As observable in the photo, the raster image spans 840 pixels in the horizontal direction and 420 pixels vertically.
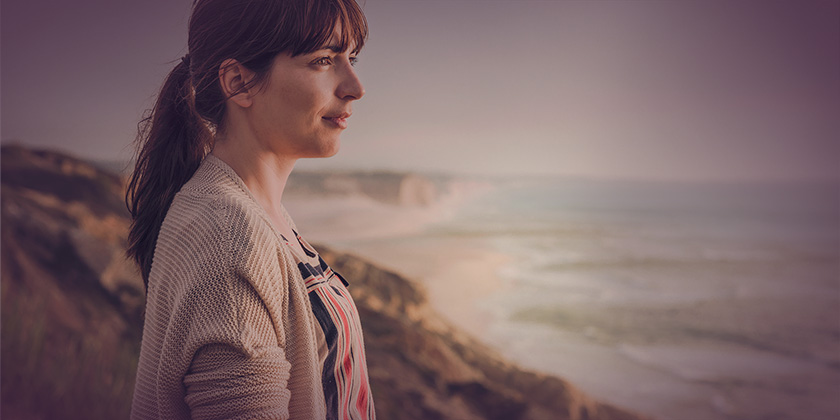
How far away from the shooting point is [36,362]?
1966 mm

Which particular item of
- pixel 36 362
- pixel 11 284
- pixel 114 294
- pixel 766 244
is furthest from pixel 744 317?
pixel 11 284

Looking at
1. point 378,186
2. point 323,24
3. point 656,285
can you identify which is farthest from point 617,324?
point 323,24

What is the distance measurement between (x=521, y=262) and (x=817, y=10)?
1448 millimetres

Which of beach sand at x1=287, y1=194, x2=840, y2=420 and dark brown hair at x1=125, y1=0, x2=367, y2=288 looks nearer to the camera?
dark brown hair at x1=125, y1=0, x2=367, y2=288

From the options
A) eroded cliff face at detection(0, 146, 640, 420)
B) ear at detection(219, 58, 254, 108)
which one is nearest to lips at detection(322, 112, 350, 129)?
ear at detection(219, 58, 254, 108)

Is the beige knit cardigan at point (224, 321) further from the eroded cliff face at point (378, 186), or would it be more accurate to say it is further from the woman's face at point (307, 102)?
the eroded cliff face at point (378, 186)

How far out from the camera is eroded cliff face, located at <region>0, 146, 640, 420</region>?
1.95 m

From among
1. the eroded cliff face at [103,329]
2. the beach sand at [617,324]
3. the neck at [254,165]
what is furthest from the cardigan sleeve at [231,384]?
the beach sand at [617,324]

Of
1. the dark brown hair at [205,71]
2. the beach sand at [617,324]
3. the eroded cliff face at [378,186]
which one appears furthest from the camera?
the eroded cliff face at [378,186]

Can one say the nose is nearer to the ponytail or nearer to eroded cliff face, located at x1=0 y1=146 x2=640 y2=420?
the ponytail

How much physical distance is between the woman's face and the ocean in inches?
65.8

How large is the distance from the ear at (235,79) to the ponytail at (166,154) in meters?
0.08

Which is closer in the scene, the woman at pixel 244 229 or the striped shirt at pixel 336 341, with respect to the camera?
the woman at pixel 244 229

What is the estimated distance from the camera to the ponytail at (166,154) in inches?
31.3
